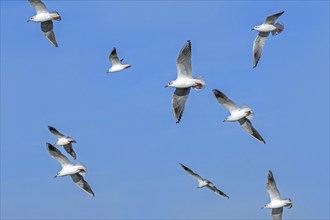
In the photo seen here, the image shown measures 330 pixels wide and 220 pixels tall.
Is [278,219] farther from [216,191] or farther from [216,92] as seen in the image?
[216,92]

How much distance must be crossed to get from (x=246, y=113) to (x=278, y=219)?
7.73m

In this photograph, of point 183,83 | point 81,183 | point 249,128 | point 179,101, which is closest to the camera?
point 183,83

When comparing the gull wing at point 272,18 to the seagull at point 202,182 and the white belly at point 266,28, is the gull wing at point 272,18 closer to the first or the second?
the white belly at point 266,28

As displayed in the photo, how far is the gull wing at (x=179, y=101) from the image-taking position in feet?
179

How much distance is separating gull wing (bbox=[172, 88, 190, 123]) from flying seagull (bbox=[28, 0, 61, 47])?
8262 millimetres

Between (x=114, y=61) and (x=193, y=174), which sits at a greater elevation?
(x=114, y=61)

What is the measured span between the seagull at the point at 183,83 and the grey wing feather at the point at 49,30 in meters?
8.77

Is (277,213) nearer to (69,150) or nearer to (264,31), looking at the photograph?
(264,31)

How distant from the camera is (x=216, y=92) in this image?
56.9 m

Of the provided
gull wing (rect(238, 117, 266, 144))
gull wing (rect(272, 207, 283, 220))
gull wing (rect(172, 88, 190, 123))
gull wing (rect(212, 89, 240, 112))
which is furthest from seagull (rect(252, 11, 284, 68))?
gull wing (rect(272, 207, 283, 220))

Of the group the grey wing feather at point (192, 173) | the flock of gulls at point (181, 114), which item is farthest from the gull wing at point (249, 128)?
the grey wing feather at point (192, 173)

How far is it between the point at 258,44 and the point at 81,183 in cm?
1146

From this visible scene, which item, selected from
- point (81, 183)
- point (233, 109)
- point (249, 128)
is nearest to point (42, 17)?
point (81, 183)

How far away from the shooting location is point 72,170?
199 feet
